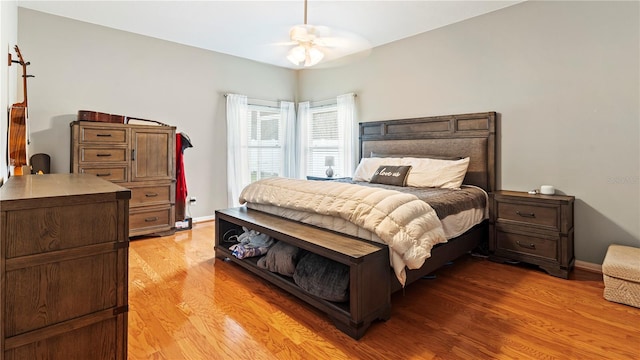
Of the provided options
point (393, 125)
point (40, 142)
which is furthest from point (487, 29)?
point (40, 142)

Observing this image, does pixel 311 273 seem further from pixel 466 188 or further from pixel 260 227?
pixel 466 188

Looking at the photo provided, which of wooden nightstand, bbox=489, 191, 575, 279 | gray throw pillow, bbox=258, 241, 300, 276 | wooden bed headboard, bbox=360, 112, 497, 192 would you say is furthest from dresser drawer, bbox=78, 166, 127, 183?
wooden nightstand, bbox=489, 191, 575, 279

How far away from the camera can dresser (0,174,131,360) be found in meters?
1.10

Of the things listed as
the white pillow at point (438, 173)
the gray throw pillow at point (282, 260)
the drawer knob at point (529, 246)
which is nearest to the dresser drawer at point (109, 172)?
the gray throw pillow at point (282, 260)

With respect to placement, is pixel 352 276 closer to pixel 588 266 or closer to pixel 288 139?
pixel 588 266

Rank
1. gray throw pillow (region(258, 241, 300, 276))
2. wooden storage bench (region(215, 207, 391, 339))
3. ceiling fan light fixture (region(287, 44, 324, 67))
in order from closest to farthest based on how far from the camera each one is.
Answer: wooden storage bench (region(215, 207, 391, 339)), gray throw pillow (region(258, 241, 300, 276)), ceiling fan light fixture (region(287, 44, 324, 67))

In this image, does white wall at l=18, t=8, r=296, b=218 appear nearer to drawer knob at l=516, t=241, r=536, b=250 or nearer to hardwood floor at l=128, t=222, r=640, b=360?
hardwood floor at l=128, t=222, r=640, b=360

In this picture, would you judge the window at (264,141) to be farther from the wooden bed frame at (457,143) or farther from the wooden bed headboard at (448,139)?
the wooden bed frame at (457,143)

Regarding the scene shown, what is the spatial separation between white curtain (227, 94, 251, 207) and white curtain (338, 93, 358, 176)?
1.64m

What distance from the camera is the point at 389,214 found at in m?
2.07

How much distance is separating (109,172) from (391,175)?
329cm

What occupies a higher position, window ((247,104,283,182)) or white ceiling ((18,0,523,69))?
white ceiling ((18,0,523,69))

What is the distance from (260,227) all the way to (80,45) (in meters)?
3.36

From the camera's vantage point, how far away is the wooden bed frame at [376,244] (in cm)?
189
